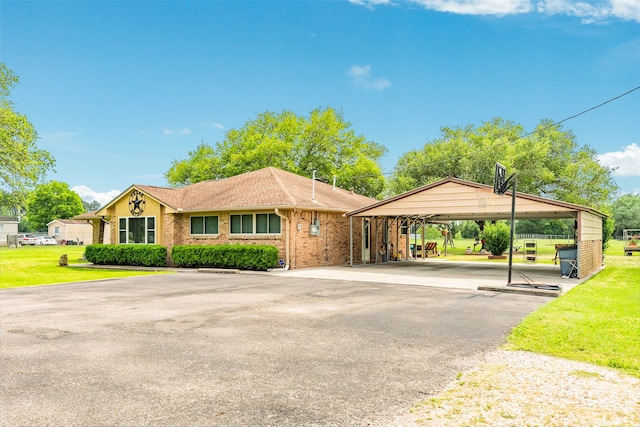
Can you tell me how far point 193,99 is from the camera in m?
31.6

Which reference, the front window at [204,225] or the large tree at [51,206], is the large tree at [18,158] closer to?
the front window at [204,225]

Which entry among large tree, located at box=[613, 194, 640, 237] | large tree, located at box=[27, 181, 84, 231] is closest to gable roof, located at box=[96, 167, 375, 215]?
large tree, located at box=[27, 181, 84, 231]

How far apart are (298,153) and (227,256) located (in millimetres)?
21454

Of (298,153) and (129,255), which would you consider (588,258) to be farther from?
(298,153)

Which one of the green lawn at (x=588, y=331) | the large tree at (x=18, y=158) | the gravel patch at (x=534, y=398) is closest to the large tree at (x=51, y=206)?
the large tree at (x=18, y=158)

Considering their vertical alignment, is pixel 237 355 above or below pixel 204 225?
below

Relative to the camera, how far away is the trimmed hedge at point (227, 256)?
18438 millimetres

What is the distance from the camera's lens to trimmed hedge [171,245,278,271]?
18438mm

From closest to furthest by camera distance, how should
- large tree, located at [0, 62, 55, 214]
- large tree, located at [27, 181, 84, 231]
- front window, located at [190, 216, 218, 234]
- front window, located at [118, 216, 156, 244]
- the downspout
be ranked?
the downspout → front window, located at [190, 216, 218, 234] → front window, located at [118, 216, 156, 244] → large tree, located at [0, 62, 55, 214] → large tree, located at [27, 181, 84, 231]

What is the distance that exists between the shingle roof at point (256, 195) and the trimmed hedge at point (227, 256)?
180cm

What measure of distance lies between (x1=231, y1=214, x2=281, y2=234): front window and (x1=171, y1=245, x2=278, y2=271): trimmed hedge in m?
1.28

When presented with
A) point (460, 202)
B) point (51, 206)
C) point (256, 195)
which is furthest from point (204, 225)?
point (51, 206)

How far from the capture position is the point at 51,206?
3078 inches

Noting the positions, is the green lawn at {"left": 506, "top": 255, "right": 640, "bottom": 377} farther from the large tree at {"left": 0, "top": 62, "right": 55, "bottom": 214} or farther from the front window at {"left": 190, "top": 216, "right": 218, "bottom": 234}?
the large tree at {"left": 0, "top": 62, "right": 55, "bottom": 214}
